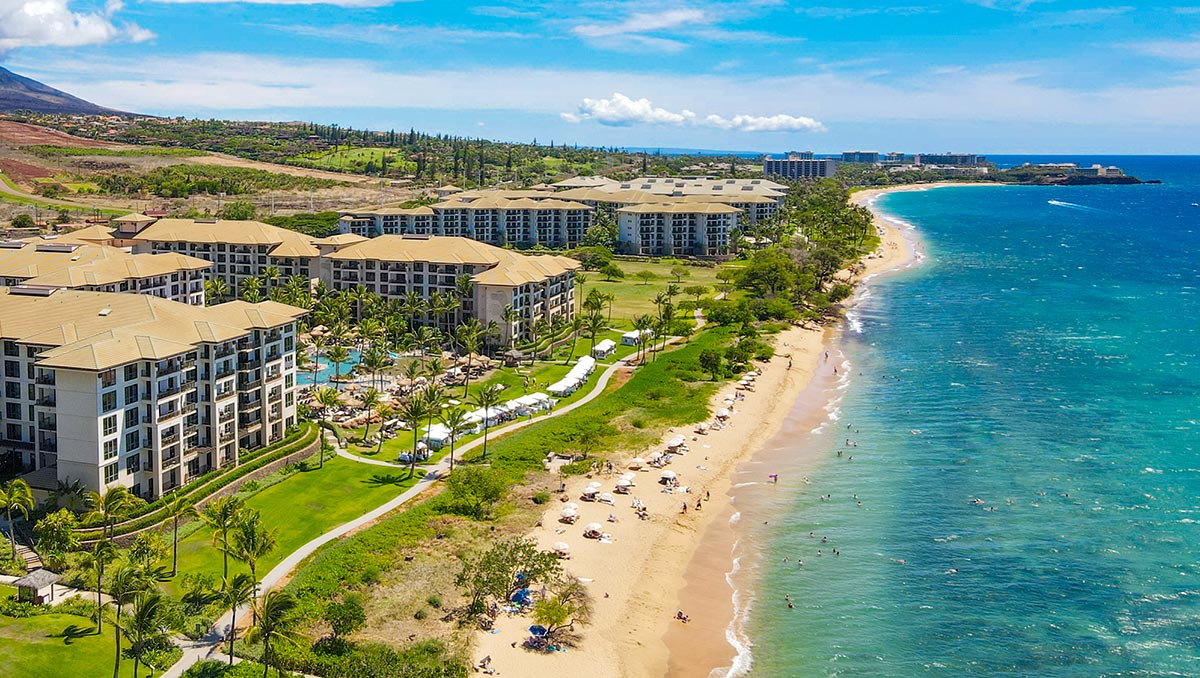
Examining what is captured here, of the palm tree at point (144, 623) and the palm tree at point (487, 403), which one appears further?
the palm tree at point (487, 403)

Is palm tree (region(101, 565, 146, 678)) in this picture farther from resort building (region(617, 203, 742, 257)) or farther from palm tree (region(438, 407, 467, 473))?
resort building (region(617, 203, 742, 257))

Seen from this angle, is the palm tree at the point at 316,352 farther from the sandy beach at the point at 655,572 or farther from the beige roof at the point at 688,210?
the beige roof at the point at 688,210

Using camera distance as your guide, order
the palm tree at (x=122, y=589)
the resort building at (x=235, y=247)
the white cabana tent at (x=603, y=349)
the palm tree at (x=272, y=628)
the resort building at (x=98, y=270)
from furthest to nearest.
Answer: the resort building at (x=235, y=247)
the white cabana tent at (x=603, y=349)
the resort building at (x=98, y=270)
the palm tree at (x=272, y=628)
the palm tree at (x=122, y=589)

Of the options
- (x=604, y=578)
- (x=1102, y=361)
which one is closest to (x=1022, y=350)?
(x=1102, y=361)

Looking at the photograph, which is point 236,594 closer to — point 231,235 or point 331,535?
point 331,535

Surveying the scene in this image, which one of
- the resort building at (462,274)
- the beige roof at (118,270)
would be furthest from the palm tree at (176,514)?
the resort building at (462,274)

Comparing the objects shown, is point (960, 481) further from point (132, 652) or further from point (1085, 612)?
point (132, 652)
